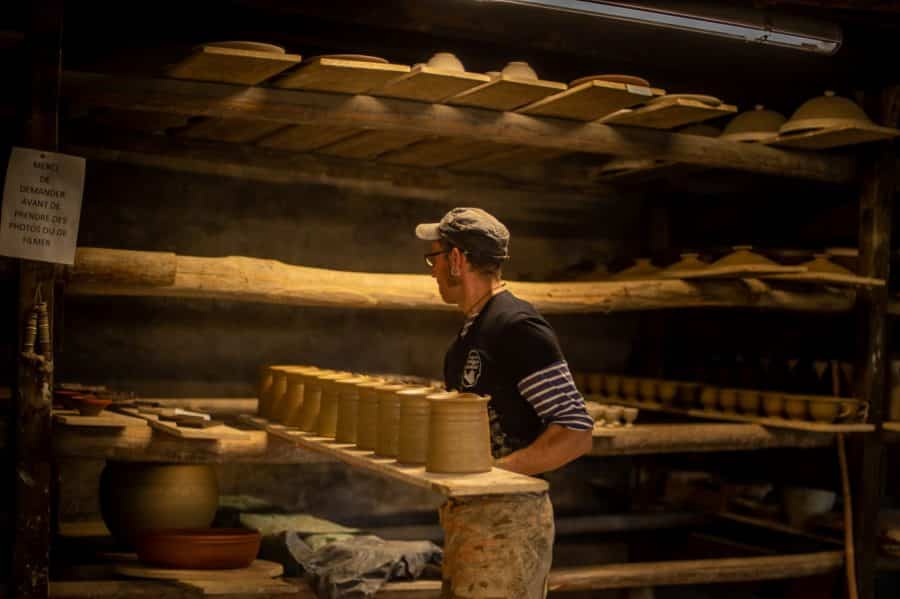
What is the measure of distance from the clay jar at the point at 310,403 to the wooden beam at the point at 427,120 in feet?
4.49

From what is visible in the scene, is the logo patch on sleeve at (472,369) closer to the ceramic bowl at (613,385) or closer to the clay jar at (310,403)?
the clay jar at (310,403)

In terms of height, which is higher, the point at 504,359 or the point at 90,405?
the point at 504,359

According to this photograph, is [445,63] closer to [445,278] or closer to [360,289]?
[360,289]

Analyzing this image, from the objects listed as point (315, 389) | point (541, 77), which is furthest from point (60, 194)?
point (541, 77)

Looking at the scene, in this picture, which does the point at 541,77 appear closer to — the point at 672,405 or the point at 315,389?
the point at 672,405

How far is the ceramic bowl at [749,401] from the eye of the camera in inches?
285

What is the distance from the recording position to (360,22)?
662 centimetres

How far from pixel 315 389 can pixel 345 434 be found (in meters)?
0.49

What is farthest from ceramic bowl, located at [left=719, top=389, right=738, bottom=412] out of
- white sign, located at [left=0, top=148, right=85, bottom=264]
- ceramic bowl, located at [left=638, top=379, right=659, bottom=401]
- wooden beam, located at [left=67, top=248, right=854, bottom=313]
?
white sign, located at [left=0, top=148, right=85, bottom=264]

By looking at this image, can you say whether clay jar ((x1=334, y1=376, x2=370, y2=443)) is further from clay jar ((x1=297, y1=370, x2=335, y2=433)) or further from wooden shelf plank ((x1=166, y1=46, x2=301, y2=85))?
wooden shelf plank ((x1=166, y1=46, x2=301, y2=85))

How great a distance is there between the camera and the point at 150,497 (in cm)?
571

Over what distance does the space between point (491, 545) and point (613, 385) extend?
4524mm

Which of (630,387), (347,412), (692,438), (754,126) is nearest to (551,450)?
(347,412)

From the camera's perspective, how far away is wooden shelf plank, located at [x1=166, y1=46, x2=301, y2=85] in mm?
5039
